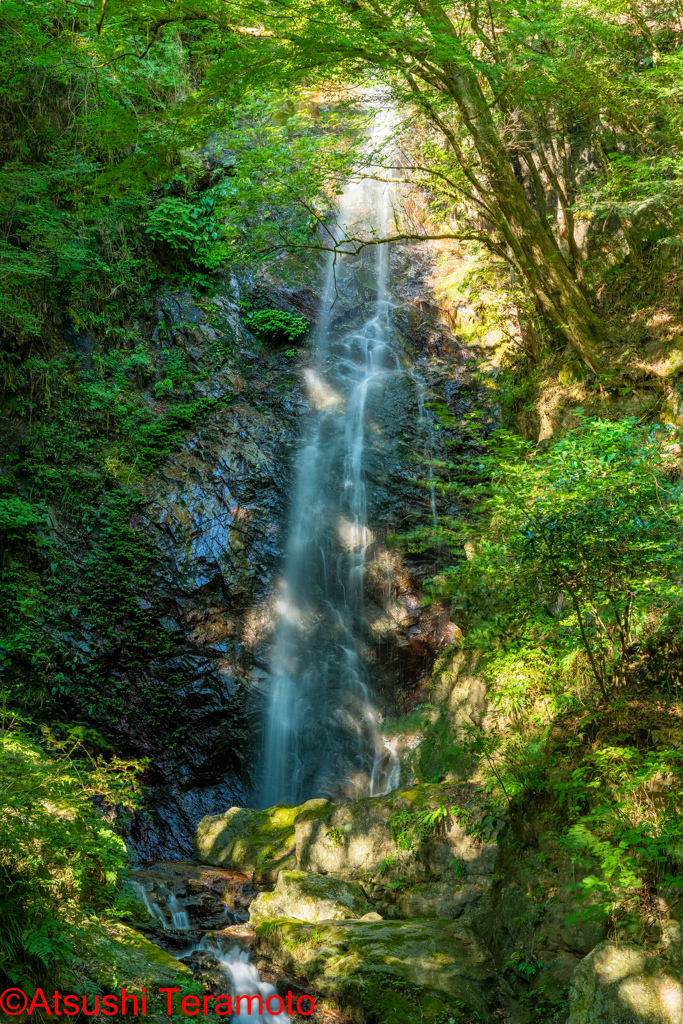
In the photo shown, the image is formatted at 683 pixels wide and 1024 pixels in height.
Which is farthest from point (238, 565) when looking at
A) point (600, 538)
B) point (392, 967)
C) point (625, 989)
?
point (625, 989)

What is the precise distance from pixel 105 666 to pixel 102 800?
1.74m

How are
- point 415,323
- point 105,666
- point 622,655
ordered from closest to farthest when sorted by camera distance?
point 622,655
point 105,666
point 415,323

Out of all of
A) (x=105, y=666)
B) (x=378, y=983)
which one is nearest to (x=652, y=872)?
(x=378, y=983)

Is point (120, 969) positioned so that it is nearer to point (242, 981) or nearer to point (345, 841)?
point (242, 981)

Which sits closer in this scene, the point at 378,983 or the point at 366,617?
the point at 378,983

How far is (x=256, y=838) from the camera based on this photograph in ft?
24.6

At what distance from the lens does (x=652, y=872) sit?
384 cm

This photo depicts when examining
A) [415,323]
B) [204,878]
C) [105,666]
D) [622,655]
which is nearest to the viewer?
[622,655]

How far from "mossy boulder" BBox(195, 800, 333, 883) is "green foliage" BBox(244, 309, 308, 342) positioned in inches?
323

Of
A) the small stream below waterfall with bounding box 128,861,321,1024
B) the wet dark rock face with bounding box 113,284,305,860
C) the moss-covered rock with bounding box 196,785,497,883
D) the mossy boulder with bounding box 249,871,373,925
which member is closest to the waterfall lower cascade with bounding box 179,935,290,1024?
the small stream below waterfall with bounding box 128,861,321,1024

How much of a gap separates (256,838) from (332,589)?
12.2 feet

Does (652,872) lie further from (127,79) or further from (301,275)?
(301,275)

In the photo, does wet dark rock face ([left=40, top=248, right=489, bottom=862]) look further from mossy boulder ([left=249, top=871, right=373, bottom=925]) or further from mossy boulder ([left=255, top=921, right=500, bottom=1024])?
mossy boulder ([left=255, top=921, right=500, bottom=1024])

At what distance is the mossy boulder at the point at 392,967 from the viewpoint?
433 cm
